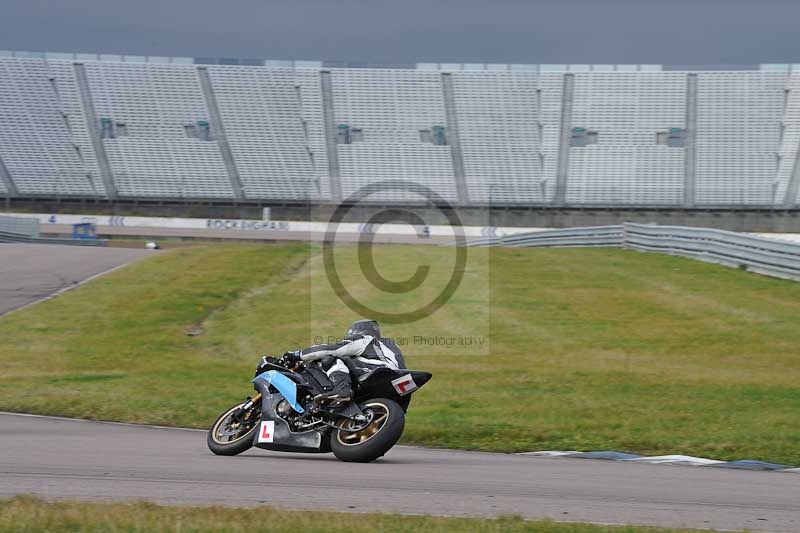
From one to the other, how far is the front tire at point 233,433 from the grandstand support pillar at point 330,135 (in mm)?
46706

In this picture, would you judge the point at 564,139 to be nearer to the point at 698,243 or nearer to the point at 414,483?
the point at 698,243

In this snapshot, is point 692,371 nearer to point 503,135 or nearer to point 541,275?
point 541,275

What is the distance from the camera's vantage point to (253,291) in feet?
76.7

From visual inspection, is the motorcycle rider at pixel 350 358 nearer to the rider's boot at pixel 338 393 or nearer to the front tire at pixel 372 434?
the rider's boot at pixel 338 393

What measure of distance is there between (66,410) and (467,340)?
7234mm

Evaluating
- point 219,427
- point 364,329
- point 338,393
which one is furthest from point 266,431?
point 364,329

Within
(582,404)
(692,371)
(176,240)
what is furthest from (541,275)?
(176,240)

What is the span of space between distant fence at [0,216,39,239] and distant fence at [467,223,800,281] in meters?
23.0

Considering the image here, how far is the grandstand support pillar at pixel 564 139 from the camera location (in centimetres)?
5369

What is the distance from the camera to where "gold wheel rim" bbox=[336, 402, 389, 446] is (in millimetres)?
8164

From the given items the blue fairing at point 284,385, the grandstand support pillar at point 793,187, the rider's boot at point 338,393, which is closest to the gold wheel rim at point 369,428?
the rider's boot at point 338,393

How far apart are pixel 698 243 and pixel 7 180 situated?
4073 centimetres

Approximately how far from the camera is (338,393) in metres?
8.28

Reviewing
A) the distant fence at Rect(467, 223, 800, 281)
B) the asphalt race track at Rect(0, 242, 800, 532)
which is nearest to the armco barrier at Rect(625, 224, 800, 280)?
the distant fence at Rect(467, 223, 800, 281)
